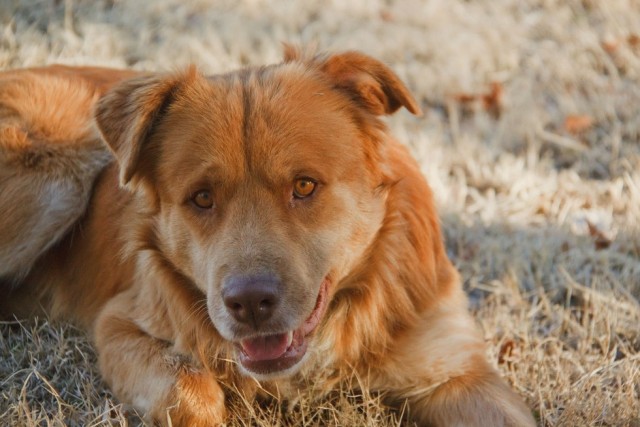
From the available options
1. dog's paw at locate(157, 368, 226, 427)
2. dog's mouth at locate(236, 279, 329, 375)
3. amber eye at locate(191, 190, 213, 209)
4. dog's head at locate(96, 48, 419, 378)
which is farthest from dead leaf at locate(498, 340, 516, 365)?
amber eye at locate(191, 190, 213, 209)

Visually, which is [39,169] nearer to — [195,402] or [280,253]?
[195,402]

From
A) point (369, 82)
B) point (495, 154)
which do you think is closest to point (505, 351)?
point (369, 82)

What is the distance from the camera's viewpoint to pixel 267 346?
337cm

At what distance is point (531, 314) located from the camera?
4.62 meters

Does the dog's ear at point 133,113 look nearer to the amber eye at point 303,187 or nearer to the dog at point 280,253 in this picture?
the dog at point 280,253

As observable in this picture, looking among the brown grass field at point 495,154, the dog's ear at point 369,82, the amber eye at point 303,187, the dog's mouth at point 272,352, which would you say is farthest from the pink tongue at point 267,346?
the dog's ear at point 369,82

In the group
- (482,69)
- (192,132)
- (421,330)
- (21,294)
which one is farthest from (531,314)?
(482,69)

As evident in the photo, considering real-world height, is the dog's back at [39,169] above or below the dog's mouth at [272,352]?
below

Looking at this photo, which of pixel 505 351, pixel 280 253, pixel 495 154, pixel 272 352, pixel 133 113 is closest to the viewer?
pixel 280 253

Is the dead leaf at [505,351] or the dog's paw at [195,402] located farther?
the dead leaf at [505,351]

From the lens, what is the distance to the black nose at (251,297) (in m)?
3.10

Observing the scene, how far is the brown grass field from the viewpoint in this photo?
3932 millimetres

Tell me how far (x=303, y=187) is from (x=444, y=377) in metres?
1.06

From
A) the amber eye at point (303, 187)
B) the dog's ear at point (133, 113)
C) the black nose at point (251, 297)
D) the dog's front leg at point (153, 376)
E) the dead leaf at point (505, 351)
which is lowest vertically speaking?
the dead leaf at point (505, 351)
